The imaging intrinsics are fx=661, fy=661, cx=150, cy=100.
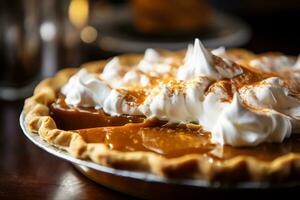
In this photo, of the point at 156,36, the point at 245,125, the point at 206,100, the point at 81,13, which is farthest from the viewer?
the point at 81,13

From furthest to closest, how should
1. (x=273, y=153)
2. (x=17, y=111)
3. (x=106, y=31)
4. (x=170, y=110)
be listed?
(x=106, y=31) < (x=17, y=111) < (x=170, y=110) < (x=273, y=153)

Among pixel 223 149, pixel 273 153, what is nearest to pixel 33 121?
pixel 223 149

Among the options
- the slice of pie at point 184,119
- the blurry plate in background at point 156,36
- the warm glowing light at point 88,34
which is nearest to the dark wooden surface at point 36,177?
the slice of pie at point 184,119

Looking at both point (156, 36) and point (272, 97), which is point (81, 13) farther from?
point (272, 97)

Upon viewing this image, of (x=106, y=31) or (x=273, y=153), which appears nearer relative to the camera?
(x=273, y=153)

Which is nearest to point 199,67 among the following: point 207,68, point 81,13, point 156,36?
point 207,68

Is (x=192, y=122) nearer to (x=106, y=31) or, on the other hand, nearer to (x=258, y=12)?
(x=106, y=31)

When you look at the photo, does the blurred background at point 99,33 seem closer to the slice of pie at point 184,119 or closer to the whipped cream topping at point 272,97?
the slice of pie at point 184,119
